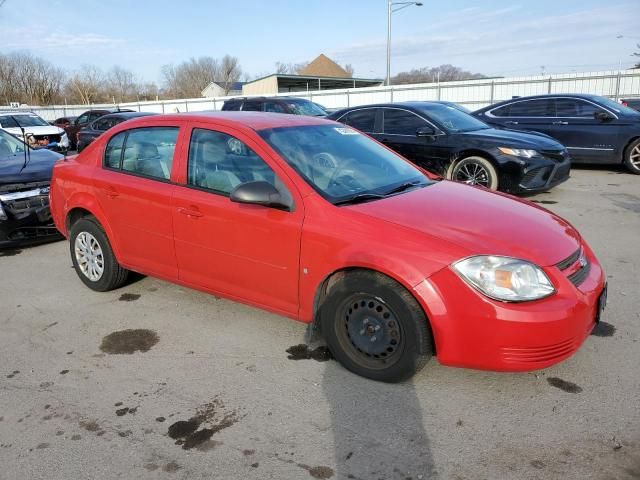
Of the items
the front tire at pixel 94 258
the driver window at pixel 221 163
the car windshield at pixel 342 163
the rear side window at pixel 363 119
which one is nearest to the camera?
the car windshield at pixel 342 163

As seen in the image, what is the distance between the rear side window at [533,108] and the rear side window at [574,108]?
0.56ft

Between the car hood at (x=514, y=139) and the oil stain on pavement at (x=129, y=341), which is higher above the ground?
the car hood at (x=514, y=139)

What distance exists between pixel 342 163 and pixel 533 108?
330 inches

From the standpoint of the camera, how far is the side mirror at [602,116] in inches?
382

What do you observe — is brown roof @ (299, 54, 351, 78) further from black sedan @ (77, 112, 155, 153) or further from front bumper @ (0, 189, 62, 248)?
front bumper @ (0, 189, 62, 248)

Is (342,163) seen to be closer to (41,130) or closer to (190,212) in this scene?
(190,212)

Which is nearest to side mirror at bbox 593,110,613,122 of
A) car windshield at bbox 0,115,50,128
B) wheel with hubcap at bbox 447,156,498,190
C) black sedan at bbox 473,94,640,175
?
black sedan at bbox 473,94,640,175

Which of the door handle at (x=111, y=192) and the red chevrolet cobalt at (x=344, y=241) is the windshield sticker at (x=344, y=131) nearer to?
the red chevrolet cobalt at (x=344, y=241)

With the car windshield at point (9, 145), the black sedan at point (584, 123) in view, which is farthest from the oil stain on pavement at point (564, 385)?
the black sedan at point (584, 123)

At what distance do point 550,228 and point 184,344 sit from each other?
2.59 meters

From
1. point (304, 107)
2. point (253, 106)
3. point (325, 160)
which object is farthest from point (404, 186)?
point (253, 106)

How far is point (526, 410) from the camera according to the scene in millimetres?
2773

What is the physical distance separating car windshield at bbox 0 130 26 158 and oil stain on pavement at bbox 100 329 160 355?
435cm

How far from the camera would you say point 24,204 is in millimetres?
5918
